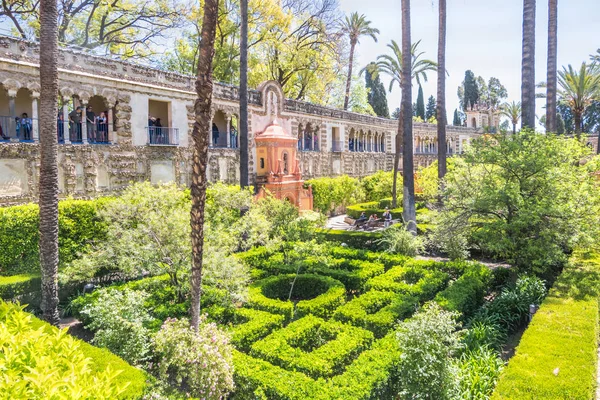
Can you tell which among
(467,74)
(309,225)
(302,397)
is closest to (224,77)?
(309,225)

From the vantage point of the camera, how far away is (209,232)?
11844 millimetres

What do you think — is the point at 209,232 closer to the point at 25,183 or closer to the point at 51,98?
the point at 51,98

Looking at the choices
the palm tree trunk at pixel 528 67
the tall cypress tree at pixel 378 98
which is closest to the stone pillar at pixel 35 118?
the palm tree trunk at pixel 528 67

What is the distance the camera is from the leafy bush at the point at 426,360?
706 cm

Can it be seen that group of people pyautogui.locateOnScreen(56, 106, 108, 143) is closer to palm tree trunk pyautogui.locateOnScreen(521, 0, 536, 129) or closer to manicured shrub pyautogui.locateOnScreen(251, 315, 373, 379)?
manicured shrub pyautogui.locateOnScreen(251, 315, 373, 379)

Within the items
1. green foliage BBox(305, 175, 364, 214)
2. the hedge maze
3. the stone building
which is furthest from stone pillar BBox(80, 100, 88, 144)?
green foliage BBox(305, 175, 364, 214)

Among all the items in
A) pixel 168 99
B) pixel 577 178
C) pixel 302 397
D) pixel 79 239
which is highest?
pixel 168 99

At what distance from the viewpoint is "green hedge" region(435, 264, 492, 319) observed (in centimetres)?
1094

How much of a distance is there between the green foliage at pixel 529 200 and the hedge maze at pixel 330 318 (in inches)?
61.2

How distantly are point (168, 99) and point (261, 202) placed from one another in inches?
274

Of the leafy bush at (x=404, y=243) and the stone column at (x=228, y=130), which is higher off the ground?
the stone column at (x=228, y=130)

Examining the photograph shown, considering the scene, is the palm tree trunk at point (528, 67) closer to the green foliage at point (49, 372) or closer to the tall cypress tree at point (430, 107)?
the green foliage at point (49, 372)

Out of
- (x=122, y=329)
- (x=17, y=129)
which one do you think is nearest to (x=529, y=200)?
(x=122, y=329)

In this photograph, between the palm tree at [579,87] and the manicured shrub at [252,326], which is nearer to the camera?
the manicured shrub at [252,326]
